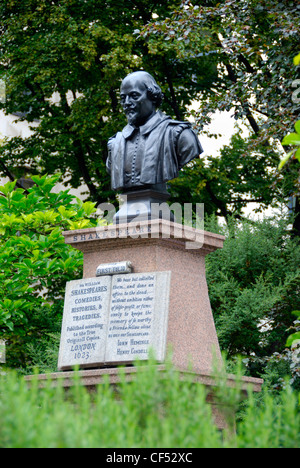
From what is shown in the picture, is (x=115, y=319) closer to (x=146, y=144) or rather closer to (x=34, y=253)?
(x=146, y=144)

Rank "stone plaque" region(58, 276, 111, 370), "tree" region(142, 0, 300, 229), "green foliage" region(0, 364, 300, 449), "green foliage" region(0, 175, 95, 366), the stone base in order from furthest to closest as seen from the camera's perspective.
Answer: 1. "tree" region(142, 0, 300, 229)
2. "green foliage" region(0, 175, 95, 366)
3. "stone plaque" region(58, 276, 111, 370)
4. the stone base
5. "green foliage" region(0, 364, 300, 449)

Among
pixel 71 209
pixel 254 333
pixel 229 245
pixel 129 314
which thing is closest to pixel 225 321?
pixel 254 333

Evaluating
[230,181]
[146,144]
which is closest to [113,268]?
[146,144]

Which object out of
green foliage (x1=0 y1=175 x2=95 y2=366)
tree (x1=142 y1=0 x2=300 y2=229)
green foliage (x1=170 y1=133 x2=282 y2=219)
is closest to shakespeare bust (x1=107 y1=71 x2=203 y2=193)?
green foliage (x1=0 y1=175 x2=95 y2=366)

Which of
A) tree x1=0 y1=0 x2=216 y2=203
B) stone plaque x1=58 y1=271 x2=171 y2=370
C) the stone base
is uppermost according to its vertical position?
tree x1=0 y1=0 x2=216 y2=203

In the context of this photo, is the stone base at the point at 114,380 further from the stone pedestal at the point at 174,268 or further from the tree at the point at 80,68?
the tree at the point at 80,68

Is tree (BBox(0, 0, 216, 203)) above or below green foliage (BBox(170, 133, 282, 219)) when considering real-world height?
above

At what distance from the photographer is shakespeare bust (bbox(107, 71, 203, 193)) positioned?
315 inches

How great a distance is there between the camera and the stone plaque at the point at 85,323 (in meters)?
7.50

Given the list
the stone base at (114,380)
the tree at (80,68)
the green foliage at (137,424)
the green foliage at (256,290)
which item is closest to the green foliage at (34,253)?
the green foliage at (256,290)

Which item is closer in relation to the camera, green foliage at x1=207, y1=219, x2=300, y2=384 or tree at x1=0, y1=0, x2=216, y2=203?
green foliage at x1=207, y1=219, x2=300, y2=384

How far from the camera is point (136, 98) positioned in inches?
323

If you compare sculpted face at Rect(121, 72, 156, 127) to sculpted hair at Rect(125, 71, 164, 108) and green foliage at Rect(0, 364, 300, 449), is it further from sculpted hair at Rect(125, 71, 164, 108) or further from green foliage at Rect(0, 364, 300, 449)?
green foliage at Rect(0, 364, 300, 449)
